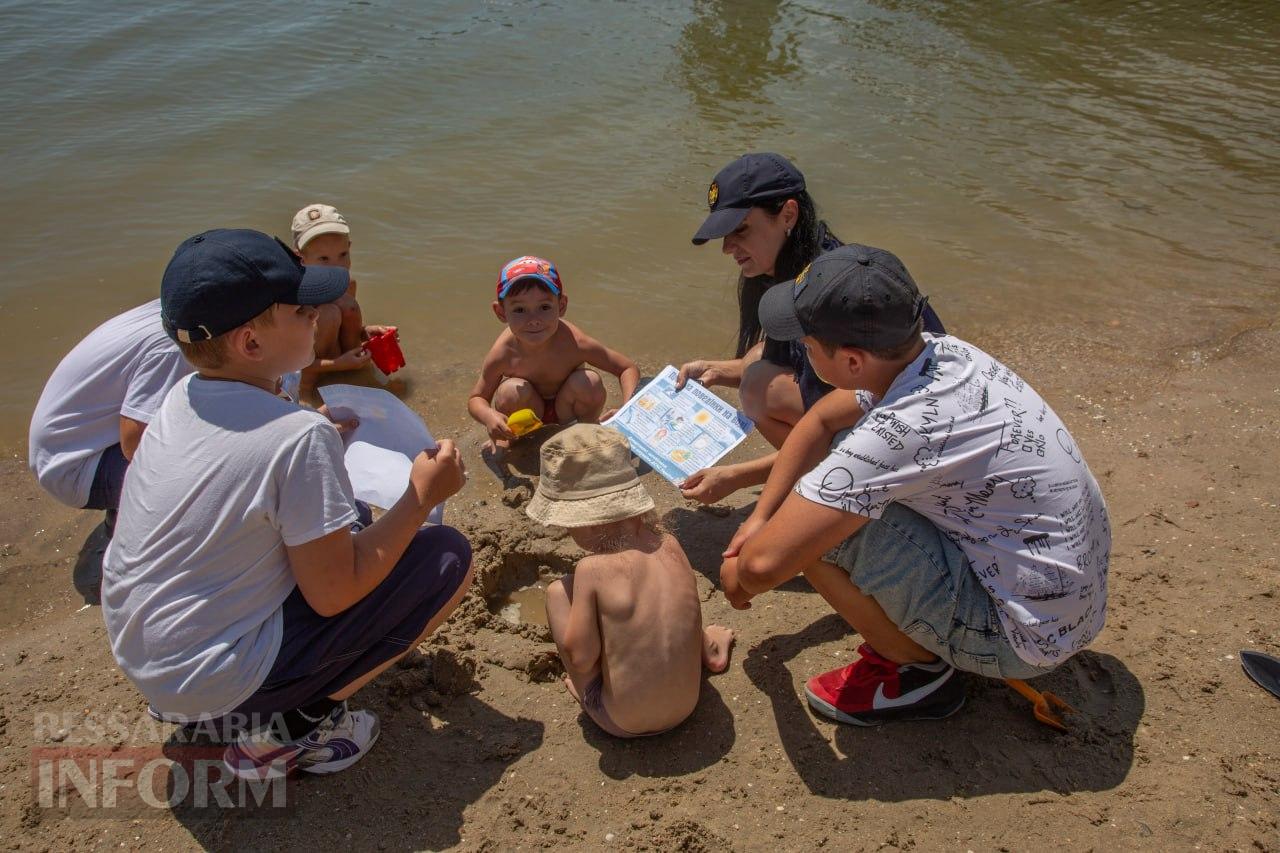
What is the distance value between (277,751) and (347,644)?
0.35m

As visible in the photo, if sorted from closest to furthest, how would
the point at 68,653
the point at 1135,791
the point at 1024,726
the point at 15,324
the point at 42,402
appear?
the point at 1135,791, the point at 1024,726, the point at 68,653, the point at 42,402, the point at 15,324

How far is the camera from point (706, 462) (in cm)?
370

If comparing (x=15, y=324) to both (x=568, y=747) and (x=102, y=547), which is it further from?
(x=568, y=747)

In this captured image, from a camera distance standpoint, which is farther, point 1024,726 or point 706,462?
point 706,462

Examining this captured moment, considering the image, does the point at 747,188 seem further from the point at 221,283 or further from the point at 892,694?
the point at 221,283

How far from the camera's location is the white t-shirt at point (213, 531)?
6.86 feet

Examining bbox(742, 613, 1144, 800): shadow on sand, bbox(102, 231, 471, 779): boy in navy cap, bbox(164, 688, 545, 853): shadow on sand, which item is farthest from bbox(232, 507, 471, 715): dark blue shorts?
bbox(742, 613, 1144, 800): shadow on sand

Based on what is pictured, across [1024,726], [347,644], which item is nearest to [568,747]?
[347,644]

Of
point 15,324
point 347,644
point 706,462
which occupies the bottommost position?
point 15,324

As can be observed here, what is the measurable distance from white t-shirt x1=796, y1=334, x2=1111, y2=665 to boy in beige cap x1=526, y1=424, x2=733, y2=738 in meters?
0.59

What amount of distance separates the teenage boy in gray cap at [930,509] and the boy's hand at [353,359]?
2.68 metres

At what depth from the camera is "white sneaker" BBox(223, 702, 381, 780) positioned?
96.3 inches

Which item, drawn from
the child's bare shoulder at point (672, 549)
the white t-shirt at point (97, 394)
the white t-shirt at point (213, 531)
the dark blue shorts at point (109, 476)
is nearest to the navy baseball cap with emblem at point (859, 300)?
the child's bare shoulder at point (672, 549)

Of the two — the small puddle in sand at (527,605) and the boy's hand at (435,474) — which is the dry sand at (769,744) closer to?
the small puddle in sand at (527,605)
